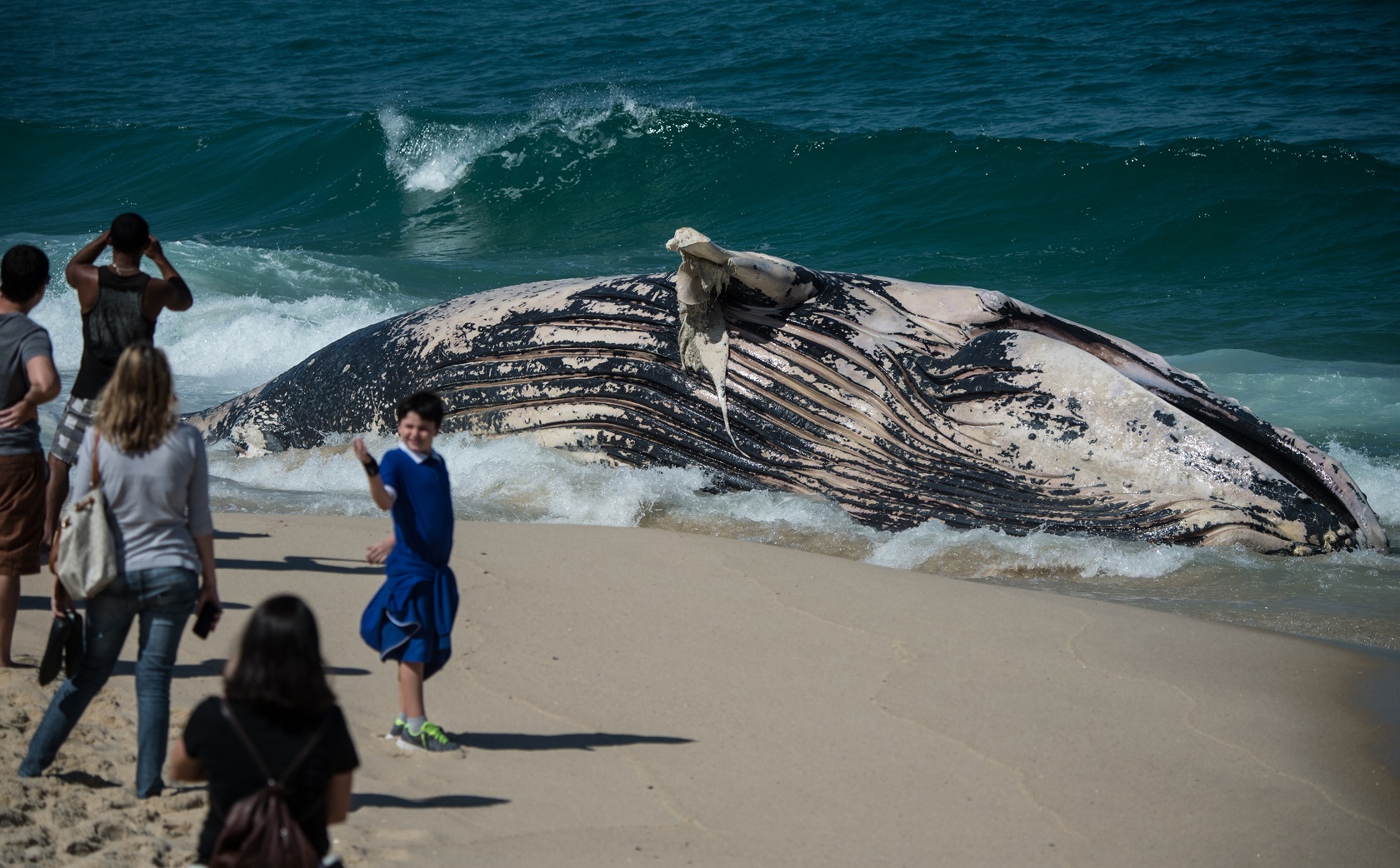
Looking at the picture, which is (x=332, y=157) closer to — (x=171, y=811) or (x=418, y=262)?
(x=418, y=262)

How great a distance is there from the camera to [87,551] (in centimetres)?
367

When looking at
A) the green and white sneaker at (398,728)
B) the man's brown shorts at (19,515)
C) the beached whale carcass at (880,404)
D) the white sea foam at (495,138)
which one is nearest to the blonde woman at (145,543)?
the green and white sneaker at (398,728)

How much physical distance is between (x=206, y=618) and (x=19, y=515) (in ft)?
4.83

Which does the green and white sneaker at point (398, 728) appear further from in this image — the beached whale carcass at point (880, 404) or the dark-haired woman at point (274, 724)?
the beached whale carcass at point (880, 404)

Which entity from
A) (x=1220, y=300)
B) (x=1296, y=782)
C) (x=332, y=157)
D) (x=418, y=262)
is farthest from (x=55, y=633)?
(x=332, y=157)

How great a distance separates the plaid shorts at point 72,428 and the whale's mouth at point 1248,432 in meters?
5.27

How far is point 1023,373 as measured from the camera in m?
7.68

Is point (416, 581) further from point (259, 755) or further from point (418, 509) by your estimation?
point (259, 755)

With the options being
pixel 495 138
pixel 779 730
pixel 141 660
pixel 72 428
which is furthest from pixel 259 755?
pixel 495 138

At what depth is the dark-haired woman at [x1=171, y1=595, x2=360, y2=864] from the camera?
8.93 ft

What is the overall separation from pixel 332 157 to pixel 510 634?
22.8 metres

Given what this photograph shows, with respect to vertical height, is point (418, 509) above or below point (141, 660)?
above

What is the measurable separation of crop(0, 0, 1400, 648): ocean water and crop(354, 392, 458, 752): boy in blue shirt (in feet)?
11.1

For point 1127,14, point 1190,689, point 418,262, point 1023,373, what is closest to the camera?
point 1190,689
